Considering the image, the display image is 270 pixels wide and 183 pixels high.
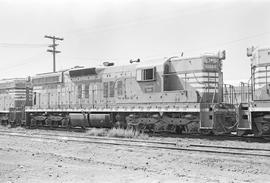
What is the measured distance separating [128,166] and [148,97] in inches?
311

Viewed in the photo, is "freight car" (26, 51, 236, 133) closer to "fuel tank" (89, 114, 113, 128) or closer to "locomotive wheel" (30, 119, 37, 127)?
"fuel tank" (89, 114, 113, 128)

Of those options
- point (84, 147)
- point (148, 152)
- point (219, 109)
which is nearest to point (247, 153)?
point (148, 152)

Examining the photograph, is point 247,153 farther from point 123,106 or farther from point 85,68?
point 85,68

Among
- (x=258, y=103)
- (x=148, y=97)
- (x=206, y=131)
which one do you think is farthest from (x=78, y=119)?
(x=258, y=103)

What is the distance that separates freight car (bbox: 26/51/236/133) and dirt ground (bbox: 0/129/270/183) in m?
4.07

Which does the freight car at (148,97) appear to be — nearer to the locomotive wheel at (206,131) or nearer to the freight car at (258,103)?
the locomotive wheel at (206,131)

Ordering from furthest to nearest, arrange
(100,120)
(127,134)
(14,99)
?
1. (14,99)
2. (100,120)
3. (127,134)

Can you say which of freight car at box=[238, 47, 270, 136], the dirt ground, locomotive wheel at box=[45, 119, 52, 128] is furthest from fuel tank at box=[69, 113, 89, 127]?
freight car at box=[238, 47, 270, 136]

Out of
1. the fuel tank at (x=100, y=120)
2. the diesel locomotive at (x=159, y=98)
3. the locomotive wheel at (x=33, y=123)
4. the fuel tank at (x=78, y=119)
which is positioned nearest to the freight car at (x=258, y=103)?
the diesel locomotive at (x=159, y=98)

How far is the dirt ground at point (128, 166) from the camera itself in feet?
20.5

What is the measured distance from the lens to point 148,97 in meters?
15.2

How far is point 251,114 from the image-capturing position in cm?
1174

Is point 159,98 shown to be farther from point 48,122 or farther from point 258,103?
point 48,122

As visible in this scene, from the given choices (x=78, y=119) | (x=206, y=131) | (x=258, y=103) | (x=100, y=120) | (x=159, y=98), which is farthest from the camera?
(x=78, y=119)
